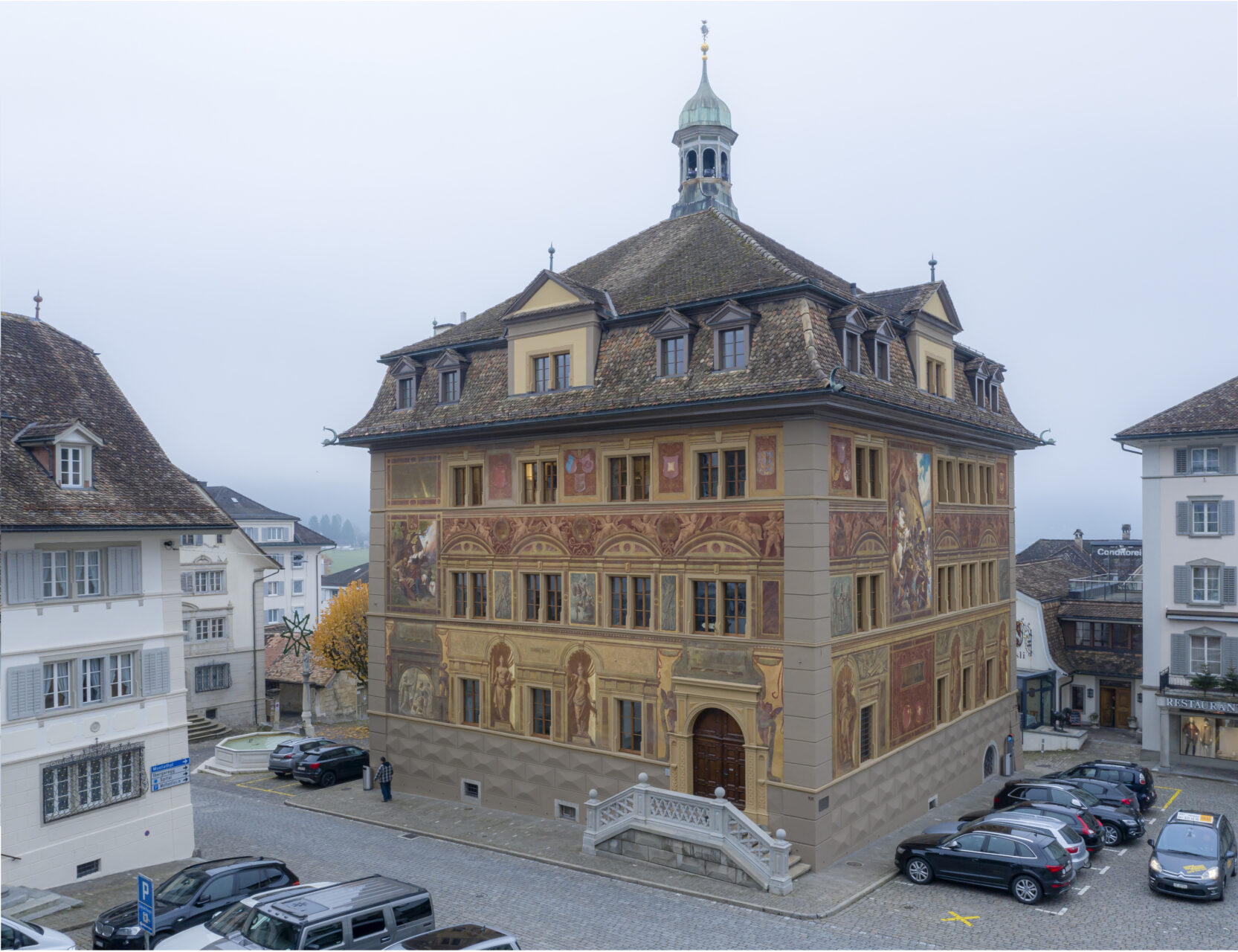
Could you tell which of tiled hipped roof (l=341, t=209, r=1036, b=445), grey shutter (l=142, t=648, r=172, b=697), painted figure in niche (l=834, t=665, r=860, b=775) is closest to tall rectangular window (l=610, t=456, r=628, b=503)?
tiled hipped roof (l=341, t=209, r=1036, b=445)

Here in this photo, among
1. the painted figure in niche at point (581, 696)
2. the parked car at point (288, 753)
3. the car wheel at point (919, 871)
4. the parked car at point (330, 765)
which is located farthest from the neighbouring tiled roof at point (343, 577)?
the car wheel at point (919, 871)

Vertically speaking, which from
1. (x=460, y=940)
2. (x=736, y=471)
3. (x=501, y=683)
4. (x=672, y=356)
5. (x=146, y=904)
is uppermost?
(x=672, y=356)

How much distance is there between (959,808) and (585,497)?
17196mm

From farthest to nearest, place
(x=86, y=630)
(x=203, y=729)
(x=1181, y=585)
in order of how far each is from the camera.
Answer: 1. (x=203, y=729)
2. (x=1181, y=585)
3. (x=86, y=630)

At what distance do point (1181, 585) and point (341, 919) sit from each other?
4009 cm

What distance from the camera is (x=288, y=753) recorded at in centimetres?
4016

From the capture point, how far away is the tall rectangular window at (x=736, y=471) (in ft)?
93.4

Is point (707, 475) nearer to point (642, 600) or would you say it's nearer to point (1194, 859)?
point (642, 600)

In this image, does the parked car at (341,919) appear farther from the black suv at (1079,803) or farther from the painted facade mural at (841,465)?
the black suv at (1079,803)

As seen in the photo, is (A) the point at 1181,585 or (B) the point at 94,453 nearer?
(B) the point at 94,453

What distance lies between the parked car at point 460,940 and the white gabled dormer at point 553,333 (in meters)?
17.6

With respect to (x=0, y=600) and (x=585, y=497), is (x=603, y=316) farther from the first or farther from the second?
(x=0, y=600)

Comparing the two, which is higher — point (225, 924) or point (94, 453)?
point (94, 453)

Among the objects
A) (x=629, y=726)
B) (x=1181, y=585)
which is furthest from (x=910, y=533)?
(x=1181, y=585)
